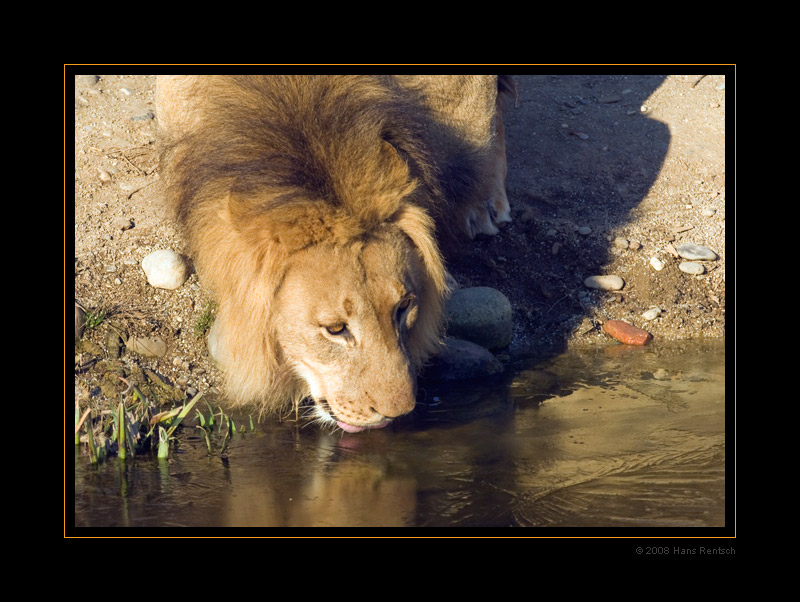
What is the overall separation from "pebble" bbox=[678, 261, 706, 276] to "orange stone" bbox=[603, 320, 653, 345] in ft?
2.29

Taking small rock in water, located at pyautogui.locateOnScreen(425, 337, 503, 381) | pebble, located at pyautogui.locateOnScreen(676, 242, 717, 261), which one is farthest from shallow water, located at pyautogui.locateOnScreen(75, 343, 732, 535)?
pebble, located at pyautogui.locateOnScreen(676, 242, 717, 261)

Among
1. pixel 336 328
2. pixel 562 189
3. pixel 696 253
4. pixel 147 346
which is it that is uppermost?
pixel 562 189

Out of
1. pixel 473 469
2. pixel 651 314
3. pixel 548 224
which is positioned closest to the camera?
pixel 473 469

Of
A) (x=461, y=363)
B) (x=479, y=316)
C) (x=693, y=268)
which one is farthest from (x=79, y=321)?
(x=693, y=268)

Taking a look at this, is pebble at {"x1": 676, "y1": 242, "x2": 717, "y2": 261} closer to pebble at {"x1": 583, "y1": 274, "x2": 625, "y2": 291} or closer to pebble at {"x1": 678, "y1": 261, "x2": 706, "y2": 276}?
pebble at {"x1": 678, "y1": 261, "x2": 706, "y2": 276}

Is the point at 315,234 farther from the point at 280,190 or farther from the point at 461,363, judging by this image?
the point at 461,363

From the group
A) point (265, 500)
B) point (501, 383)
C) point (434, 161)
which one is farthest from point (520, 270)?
point (265, 500)

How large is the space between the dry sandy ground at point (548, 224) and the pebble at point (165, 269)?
0.06 metres

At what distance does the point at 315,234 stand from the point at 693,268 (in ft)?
11.3

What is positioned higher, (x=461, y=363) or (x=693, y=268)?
(x=693, y=268)

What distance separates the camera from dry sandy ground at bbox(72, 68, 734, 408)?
5492mm

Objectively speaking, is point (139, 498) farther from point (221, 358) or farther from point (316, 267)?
point (316, 267)

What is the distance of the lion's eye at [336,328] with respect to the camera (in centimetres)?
408

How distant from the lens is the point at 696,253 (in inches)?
255
